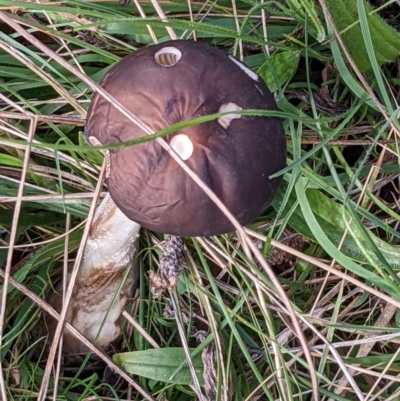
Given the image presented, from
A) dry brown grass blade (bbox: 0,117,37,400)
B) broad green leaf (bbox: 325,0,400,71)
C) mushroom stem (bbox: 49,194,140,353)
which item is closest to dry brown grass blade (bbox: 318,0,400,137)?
broad green leaf (bbox: 325,0,400,71)

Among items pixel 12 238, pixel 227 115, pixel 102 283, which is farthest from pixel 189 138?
pixel 102 283

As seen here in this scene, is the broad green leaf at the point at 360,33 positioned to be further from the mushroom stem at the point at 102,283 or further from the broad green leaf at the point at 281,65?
the mushroom stem at the point at 102,283

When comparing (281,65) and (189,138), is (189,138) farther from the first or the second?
(281,65)

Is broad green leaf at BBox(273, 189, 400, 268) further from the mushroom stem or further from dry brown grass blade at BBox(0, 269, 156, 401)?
dry brown grass blade at BBox(0, 269, 156, 401)

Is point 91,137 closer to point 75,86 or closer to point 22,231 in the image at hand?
point 75,86

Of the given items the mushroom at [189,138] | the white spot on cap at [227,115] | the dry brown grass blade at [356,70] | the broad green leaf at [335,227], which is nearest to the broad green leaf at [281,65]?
the dry brown grass blade at [356,70]
